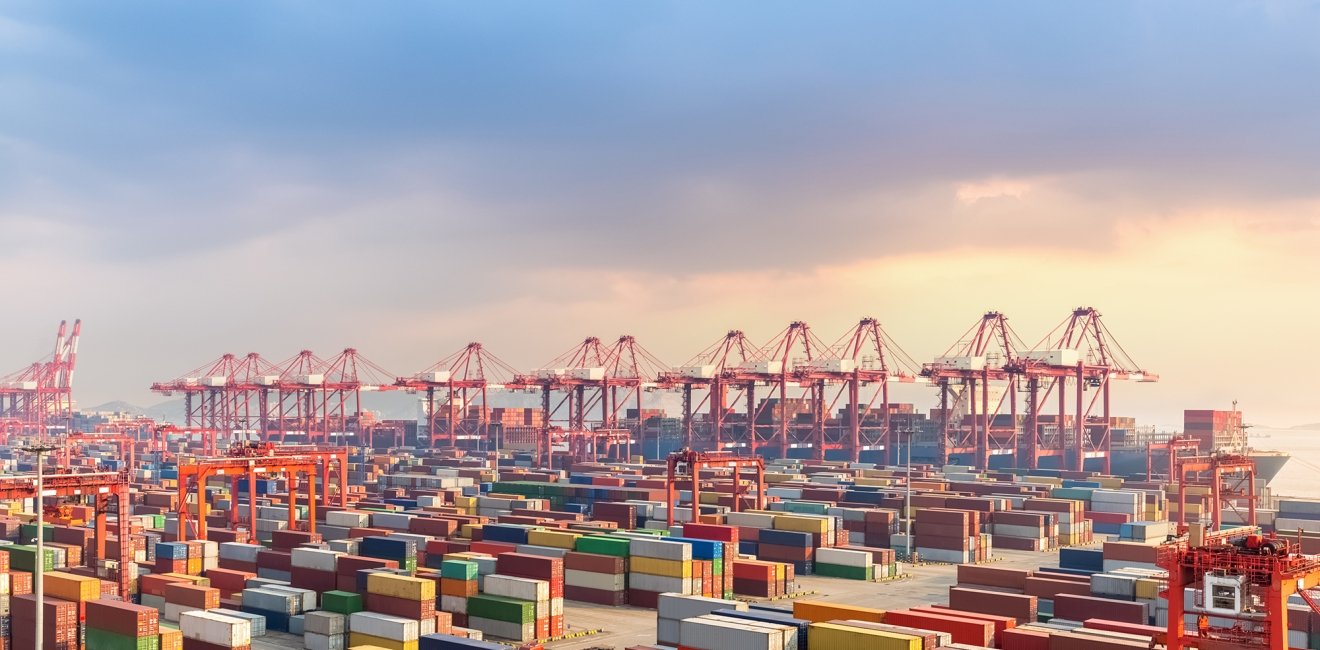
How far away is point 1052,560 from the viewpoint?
7206 centimetres

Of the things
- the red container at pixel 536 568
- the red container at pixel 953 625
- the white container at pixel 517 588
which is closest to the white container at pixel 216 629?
the white container at pixel 517 588

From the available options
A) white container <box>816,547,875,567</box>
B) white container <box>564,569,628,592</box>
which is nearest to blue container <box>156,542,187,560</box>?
white container <box>564,569,628,592</box>

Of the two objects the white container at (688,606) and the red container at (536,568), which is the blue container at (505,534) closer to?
the red container at (536,568)

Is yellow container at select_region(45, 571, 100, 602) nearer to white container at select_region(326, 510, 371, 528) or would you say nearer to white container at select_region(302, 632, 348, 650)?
white container at select_region(302, 632, 348, 650)

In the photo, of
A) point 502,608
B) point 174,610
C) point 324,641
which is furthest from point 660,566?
point 174,610

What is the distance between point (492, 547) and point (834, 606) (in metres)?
23.9

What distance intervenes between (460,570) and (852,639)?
69.1 ft

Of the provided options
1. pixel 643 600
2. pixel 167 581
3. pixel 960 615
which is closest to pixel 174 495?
pixel 167 581

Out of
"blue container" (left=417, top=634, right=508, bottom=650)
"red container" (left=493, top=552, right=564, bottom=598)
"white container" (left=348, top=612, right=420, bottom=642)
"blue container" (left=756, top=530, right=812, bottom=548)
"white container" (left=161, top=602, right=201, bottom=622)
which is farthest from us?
"blue container" (left=756, top=530, right=812, bottom=548)

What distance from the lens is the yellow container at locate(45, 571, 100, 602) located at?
139 ft

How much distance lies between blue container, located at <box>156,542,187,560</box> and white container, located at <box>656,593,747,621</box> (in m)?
24.4

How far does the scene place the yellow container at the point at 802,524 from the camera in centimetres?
6625

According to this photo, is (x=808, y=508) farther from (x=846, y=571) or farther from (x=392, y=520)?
(x=392, y=520)

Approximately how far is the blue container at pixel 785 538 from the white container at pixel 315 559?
2478 centimetres
